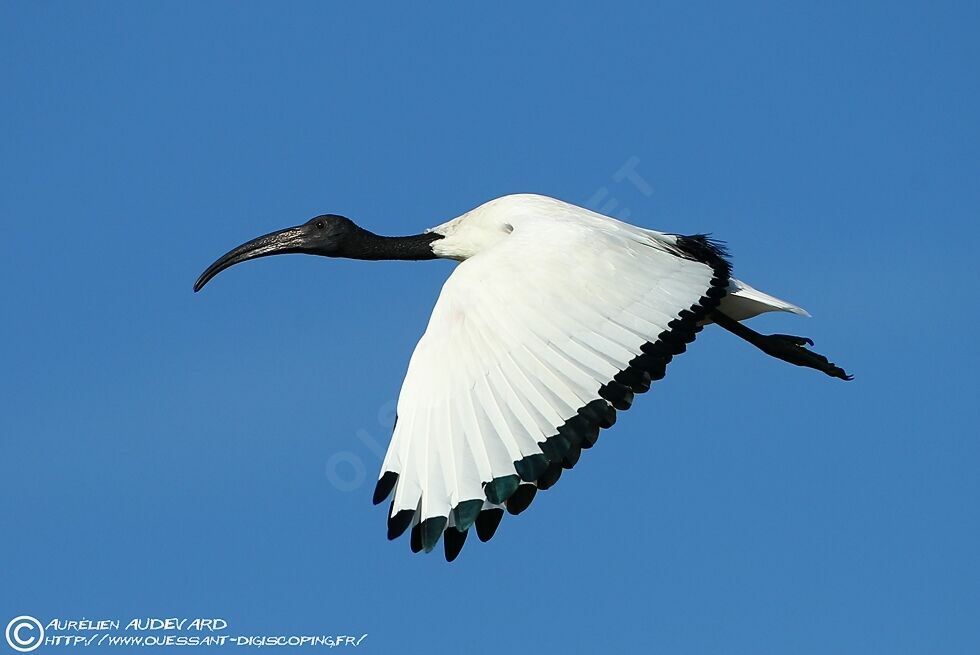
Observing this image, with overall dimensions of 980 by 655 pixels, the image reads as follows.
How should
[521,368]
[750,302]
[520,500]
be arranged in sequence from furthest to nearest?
[750,302] < [521,368] < [520,500]

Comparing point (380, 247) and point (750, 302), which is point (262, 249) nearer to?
point (380, 247)

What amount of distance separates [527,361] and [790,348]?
348cm

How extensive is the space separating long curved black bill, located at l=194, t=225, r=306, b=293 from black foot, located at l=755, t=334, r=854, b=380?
129 inches

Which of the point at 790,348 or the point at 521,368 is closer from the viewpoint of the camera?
the point at 521,368

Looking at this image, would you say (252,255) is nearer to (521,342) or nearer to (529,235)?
(529,235)

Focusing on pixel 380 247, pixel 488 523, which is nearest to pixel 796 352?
pixel 380 247

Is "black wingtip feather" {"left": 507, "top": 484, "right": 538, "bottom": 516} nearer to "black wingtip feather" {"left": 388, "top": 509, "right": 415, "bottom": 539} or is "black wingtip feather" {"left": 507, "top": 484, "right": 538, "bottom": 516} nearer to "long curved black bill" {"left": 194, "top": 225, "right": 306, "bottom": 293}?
"black wingtip feather" {"left": 388, "top": 509, "right": 415, "bottom": 539}

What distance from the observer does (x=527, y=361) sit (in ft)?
25.3

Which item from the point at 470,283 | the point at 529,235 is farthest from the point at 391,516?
the point at 529,235

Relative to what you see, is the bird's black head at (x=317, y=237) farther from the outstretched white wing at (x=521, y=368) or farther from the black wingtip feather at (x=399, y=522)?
the black wingtip feather at (x=399, y=522)

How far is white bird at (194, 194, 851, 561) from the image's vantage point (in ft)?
24.0

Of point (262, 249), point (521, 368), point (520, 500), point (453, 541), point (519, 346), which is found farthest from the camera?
point (262, 249)

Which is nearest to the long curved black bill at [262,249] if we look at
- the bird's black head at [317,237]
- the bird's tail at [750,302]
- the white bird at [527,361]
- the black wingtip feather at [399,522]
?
the bird's black head at [317,237]

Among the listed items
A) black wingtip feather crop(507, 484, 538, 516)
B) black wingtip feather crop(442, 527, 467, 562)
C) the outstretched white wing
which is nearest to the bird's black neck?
the outstretched white wing
